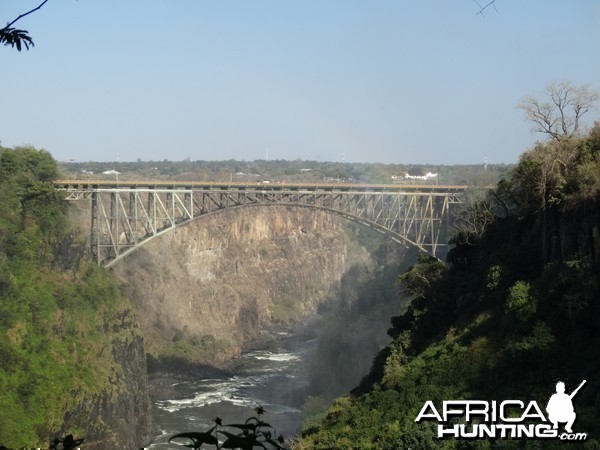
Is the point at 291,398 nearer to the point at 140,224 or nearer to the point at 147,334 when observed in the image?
the point at 147,334

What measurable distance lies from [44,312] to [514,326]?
22983mm

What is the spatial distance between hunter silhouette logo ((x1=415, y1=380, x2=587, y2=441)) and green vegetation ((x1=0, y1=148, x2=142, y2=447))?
17116mm

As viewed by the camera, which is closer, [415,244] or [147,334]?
[415,244]

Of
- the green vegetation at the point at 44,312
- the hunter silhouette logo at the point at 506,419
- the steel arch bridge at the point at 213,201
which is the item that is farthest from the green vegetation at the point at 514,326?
the steel arch bridge at the point at 213,201

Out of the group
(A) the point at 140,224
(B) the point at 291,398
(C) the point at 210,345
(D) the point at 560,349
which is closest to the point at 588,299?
(D) the point at 560,349

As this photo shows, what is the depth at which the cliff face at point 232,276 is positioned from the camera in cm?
6456

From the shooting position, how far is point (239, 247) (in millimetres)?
80188

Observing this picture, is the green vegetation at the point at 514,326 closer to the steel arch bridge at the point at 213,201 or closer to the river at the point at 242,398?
the river at the point at 242,398

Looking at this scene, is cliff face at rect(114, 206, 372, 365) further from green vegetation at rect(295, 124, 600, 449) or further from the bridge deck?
green vegetation at rect(295, 124, 600, 449)

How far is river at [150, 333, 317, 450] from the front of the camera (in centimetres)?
4428

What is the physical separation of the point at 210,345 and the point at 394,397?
38793mm

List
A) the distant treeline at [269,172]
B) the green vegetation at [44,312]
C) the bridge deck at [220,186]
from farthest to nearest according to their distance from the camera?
the distant treeline at [269,172], the bridge deck at [220,186], the green vegetation at [44,312]

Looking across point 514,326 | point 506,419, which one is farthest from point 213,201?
point 506,419

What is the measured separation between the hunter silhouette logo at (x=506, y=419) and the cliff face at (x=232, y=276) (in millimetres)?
38086
